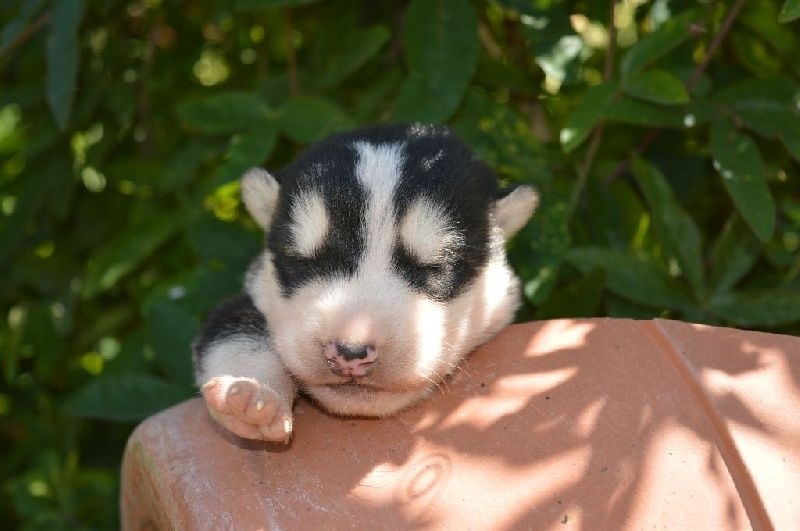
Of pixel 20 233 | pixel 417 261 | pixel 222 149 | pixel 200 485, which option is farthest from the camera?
pixel 20 233

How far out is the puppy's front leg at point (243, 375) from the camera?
112 inches

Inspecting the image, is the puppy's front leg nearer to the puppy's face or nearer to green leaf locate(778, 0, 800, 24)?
the puppy's face

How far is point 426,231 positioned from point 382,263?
192mm

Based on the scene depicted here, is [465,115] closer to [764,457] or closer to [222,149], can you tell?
[222,149]

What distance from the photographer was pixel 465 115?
14.9 feet

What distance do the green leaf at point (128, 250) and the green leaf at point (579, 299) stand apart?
2.02 m

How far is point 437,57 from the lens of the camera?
432 cm

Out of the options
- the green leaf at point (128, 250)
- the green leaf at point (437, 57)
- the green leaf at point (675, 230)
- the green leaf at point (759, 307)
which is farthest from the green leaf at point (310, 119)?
the green leaf at point (759, 307)

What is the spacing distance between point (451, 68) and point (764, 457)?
2.35 meters

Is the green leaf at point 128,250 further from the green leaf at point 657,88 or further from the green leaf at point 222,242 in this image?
the green leaf at point 657,88

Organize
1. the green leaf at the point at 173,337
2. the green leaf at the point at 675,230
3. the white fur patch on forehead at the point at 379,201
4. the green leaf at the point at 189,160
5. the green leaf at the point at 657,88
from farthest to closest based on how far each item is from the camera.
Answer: the green leaf at the point at 189,160 < the green leaf at the point at 173,337 < the green leaf at the point at 675,230 < the green leaf at the point at 657,88 < the white fur patch on forehead at the point at 379,201

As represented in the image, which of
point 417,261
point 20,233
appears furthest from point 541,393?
point 20,233

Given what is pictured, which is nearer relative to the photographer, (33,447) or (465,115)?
(465,115)

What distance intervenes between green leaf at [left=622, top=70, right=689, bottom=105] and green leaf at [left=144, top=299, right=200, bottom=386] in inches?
85.3
